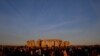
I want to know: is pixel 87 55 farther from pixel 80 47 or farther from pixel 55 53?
pixel 55 53

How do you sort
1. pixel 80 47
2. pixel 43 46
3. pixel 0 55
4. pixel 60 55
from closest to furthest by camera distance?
pixel 0 55, pixel 60 55, pixel 80 47, pixel 43 46

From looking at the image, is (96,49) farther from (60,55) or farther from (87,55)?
(60,55)

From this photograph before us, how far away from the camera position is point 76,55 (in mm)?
10727

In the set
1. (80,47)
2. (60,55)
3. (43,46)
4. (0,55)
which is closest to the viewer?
(0,55)

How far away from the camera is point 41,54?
37.1ft

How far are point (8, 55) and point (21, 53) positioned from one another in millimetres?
705

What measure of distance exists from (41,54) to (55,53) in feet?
2.14

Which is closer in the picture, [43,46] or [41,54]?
[41,54]

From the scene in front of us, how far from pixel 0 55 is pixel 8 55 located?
1.74 ft

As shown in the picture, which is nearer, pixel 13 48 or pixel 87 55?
pixel 87 55

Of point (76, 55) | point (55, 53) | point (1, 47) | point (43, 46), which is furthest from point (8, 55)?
point (43, 46)

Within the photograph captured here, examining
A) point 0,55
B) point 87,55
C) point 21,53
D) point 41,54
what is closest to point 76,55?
point 87,55

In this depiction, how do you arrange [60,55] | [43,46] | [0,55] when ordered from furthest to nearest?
[43,46], [60,55], [0,55]

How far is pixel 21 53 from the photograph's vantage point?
11.1 metres
